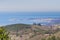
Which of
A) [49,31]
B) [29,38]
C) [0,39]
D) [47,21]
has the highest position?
[0,39]

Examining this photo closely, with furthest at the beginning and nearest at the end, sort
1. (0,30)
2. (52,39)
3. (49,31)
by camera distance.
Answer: (49,31)
(52,39)
(0,30)

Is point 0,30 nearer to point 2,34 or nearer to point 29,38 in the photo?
point 2,34

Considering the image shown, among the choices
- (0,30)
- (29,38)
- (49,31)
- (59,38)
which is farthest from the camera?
(29,38)

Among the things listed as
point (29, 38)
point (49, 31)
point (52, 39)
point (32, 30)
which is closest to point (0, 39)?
point (52, 39)

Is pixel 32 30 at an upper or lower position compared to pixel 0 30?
lower

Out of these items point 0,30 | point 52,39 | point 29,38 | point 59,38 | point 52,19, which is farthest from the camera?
point 29,38

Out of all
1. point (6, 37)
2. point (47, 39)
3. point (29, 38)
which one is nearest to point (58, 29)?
point (29, 38)

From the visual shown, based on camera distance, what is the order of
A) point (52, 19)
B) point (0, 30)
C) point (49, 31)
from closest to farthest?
point (0, 30), point (52, 19), point (49, 31)

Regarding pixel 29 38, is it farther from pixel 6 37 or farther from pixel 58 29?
pixel 6 37

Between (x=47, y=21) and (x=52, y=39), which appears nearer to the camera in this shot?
(x=47, y=21)
